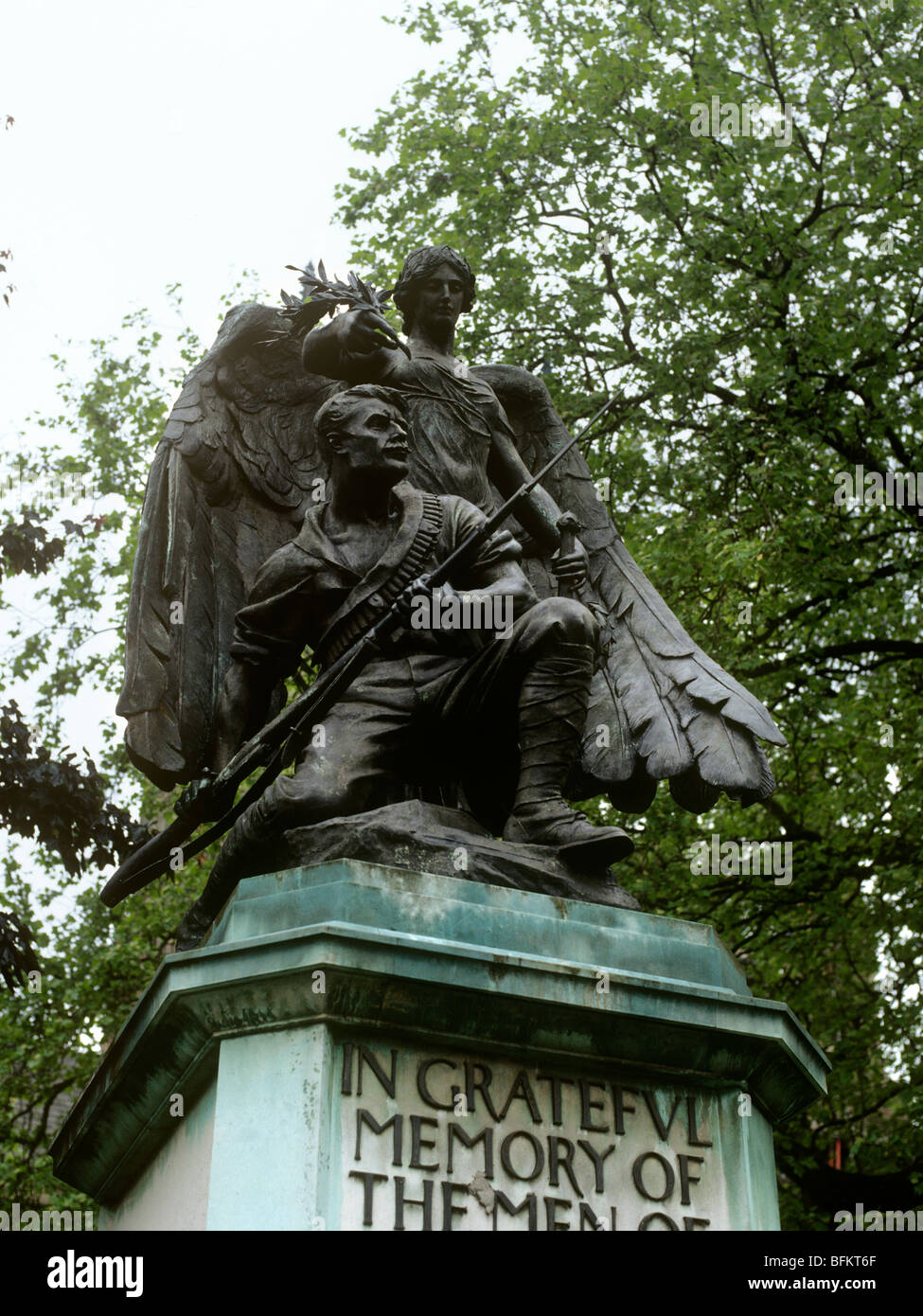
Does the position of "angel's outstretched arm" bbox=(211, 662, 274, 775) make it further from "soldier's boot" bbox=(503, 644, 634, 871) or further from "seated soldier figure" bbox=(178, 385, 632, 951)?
"soldier's boot" bbox=(503, 644, 634, 871)

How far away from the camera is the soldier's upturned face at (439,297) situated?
7348 mm

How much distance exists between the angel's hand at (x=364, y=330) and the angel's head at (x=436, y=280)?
0.98ft

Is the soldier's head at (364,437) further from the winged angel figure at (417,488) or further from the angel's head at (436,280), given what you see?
the angel's head at (436,280)

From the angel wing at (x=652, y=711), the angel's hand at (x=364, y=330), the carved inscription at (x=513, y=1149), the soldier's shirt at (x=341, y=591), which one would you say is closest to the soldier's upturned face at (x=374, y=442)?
the soldier's shirt at (x=341, y=591)

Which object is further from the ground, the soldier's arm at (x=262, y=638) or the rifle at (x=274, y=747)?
the soldier's arm at (x=262, y=638)

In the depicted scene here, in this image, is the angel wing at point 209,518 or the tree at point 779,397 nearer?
the angel wing at point 209,518

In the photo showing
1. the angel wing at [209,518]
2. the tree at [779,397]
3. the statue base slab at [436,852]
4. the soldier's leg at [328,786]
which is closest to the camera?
the statue base slab at [436,852]

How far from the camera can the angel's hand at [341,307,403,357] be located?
7062 mm

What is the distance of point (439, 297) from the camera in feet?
24.1

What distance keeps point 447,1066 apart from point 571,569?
2355 mm

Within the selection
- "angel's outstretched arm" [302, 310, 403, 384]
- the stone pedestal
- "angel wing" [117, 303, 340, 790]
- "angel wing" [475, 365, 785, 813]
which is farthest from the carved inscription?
"angel's outstretched arm" [302, 310, 403, 384]

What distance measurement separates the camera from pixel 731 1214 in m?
5.33

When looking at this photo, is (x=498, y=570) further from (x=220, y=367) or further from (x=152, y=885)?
(x=152, y=885)

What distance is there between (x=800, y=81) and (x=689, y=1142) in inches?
542
